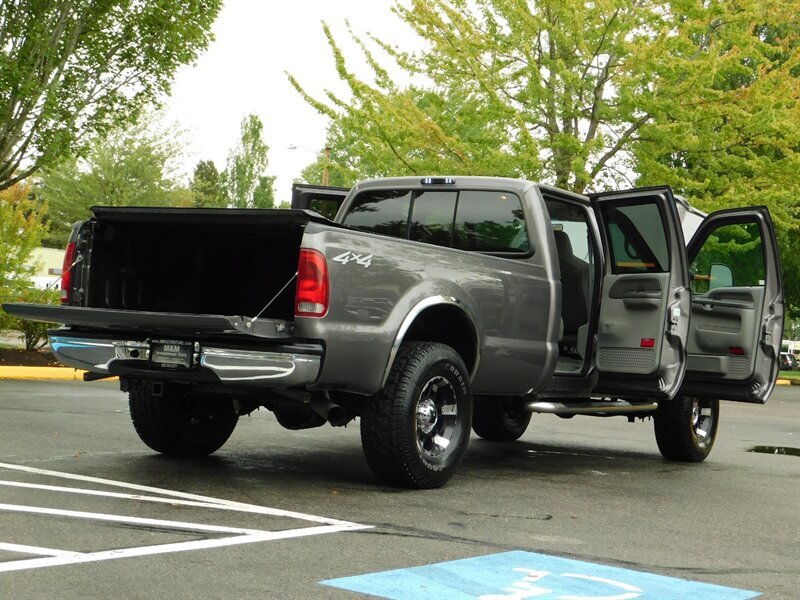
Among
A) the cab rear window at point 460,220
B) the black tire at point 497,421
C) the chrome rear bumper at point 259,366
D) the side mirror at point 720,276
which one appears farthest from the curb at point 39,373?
the chrome rear bumper at point 259,366

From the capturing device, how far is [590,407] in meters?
8.95

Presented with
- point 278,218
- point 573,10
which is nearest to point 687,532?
point 278,218

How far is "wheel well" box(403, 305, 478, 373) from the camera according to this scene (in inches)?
298

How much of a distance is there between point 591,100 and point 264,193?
158 ft

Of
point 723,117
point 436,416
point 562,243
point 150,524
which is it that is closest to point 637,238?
point 562,243

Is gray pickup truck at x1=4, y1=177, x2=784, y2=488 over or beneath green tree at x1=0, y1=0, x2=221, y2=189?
beneath

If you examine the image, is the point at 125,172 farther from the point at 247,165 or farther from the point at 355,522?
the point at 355,522

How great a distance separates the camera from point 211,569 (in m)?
4.69

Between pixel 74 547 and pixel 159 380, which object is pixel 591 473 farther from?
pixel 74 547

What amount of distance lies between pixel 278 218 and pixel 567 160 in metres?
15.4

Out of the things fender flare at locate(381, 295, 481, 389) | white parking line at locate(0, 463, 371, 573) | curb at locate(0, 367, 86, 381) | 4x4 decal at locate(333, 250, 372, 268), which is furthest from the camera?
curb at locate(0, 367, 86, 381)

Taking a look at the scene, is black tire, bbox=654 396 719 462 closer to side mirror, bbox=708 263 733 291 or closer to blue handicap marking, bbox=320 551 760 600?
side mirror, bbox=708 263 733 291

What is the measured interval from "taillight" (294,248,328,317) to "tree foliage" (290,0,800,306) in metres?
14.1

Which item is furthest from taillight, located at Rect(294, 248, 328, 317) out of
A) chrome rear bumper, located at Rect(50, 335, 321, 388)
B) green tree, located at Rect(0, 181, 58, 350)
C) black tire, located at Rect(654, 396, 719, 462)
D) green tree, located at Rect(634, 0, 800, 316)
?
green tree, located at Rect(634, 0, 800, 316)
